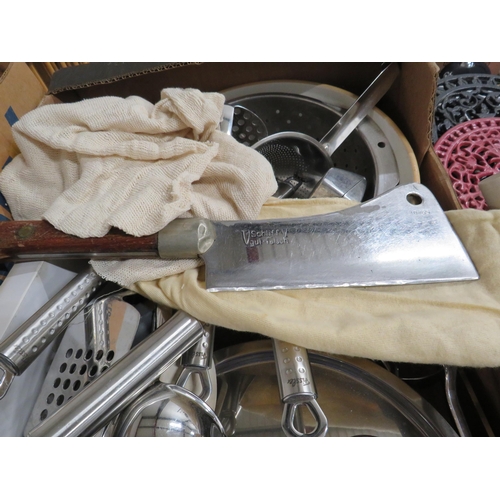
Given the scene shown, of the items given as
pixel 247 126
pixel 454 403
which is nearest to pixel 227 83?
pixel 247 126

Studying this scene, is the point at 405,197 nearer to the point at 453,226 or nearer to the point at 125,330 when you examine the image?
the point at 453,226

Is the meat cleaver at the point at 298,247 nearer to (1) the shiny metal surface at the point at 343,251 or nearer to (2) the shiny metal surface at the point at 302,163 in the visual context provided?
(1) the shiny metal surface at the point at 343,251

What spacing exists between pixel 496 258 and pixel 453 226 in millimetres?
52

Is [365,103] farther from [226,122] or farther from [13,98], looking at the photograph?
[13,98]

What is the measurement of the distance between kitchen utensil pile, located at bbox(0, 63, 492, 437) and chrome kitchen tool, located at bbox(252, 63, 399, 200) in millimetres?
132

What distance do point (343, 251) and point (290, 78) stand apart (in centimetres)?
35

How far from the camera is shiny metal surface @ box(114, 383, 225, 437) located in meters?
0.30

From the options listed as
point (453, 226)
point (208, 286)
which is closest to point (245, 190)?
point (208, 286)

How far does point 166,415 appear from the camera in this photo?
298 mm

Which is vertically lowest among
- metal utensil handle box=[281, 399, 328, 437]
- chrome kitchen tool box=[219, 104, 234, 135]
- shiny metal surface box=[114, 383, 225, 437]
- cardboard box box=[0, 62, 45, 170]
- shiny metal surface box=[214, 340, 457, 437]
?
shiny metal surface box=[214, 340, 457, 437]

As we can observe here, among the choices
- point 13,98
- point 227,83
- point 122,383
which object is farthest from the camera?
point 227,83

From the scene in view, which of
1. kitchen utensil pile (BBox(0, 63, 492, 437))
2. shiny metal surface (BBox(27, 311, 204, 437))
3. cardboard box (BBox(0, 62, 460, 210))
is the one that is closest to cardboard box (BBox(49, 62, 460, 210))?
cardboard box (BBox(0, 62, 460, 210))

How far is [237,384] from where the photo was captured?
0.41 metres

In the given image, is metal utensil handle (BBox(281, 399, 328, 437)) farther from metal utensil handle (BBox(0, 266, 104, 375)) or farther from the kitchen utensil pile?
metal utensil handle (BBox(0, 266, 104, 375))
